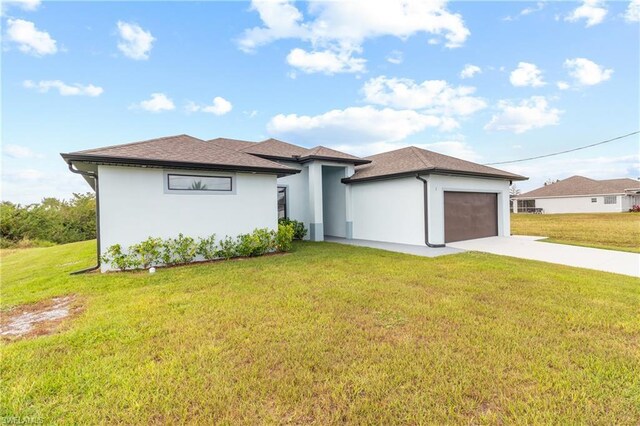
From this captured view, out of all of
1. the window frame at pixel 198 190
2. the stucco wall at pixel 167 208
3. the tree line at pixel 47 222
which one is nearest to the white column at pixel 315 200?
the stucco wall at pixel 167 208

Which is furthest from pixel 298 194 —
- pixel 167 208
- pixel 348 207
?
pixel 167 208

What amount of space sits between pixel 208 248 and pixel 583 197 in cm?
4568

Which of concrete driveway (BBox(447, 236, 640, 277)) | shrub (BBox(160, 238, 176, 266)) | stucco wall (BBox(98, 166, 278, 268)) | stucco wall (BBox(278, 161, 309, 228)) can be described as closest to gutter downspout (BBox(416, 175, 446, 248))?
concrete driveway (BBox(447, 236, 640, 277))

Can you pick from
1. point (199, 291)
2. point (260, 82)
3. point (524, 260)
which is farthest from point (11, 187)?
point (524, 260)

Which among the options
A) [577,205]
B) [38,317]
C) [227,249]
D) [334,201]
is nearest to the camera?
[38,317]

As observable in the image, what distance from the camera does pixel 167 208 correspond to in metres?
8.48

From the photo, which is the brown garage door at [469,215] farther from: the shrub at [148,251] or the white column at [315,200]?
the shrub at [148,251]

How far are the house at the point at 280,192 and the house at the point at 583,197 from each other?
104 feet

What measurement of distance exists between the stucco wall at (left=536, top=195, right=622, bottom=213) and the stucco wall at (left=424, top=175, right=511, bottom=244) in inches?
1255

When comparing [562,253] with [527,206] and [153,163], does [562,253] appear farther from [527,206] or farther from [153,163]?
[527,206]

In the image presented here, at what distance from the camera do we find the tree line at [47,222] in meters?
21.6

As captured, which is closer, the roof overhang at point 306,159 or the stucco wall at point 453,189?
the stucco wall at point 453,189

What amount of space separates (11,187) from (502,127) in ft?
126

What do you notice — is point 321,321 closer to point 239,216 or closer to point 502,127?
point 239,216
